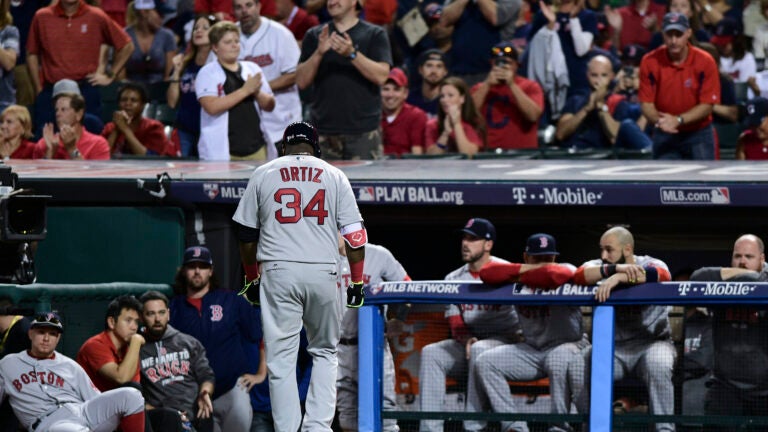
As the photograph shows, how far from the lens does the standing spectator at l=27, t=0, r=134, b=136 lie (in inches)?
541

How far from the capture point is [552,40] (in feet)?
44.7

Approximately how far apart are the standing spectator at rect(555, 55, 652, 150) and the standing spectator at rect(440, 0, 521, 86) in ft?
3.44

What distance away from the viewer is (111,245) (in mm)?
9781

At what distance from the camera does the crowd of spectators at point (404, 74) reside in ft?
36.7

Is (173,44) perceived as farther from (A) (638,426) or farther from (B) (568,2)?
(A) (638,426)

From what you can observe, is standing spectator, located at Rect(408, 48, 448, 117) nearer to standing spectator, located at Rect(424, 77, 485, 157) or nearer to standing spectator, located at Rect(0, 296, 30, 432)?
standing spectator, located at Rect(424, 77, 485, 157)

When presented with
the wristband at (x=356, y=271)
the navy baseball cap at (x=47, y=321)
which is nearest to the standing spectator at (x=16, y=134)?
the navy baseball cap at (x=47, y=321)

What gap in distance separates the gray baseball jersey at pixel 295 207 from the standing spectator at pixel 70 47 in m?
7.07

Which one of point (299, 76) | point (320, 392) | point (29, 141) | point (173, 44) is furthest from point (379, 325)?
point (173, 44)

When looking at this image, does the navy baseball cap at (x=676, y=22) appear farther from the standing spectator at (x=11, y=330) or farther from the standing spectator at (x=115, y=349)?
the standing spectator at (x=11, y=330)

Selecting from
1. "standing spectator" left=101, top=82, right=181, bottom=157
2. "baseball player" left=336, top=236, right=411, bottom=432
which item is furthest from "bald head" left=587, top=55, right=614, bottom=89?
"baseball player" left=336, top=236, right=411, bottom=432

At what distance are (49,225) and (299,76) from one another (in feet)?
7.61

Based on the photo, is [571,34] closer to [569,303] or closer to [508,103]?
[508,103]

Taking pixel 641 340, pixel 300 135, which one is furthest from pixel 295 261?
→ pixel 641 340
